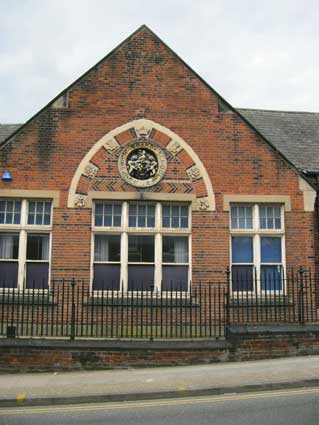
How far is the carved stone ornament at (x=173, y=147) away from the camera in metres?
13.8

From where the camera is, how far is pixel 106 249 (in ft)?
44.1

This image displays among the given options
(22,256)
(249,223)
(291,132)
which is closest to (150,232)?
(249,223)

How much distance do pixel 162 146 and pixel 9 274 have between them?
5.67 m

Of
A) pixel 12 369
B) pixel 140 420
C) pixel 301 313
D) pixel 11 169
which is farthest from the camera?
pixel 11 169

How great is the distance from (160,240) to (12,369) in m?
5.51

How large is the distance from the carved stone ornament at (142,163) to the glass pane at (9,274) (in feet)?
13.1

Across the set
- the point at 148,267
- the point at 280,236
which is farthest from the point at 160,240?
the point at 280,236

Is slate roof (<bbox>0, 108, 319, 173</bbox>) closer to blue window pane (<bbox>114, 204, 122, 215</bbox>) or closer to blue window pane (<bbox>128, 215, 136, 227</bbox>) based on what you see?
blue window pane (<bbox>128, 215, 136, 227</bbox>)

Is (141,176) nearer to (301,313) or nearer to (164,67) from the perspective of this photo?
(164,67)

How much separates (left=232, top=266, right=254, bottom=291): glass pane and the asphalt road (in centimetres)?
558

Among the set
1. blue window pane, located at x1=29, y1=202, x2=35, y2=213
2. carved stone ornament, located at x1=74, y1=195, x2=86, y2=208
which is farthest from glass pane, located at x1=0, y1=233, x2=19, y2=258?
carved stone ornament, located at x1=74, y1=195, x2=86, y2=208

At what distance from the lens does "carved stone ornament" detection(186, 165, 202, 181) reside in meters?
13.7

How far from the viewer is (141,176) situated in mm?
13648

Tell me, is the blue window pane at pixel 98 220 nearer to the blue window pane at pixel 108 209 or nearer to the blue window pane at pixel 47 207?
the blue window pane at pixel 108 209
